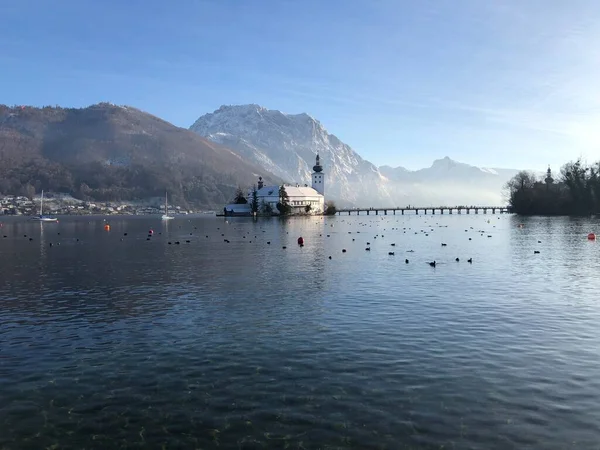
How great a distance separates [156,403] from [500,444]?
1210 cm

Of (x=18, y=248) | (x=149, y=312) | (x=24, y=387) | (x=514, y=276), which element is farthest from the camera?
(x=18, y=248)

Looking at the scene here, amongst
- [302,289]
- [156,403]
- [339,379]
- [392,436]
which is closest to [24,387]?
[156,403]

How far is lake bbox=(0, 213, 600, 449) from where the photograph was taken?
16203mm

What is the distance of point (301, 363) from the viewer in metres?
22.9

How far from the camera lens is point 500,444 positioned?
15.2 metres

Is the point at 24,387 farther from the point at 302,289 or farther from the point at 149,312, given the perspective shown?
the point at 302,289

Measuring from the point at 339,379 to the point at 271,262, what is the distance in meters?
44.4

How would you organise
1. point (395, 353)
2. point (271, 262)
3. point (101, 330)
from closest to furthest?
1. point (395, 353)
2. point (101, 330)
3. point (271, 262)

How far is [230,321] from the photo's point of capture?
31188mm

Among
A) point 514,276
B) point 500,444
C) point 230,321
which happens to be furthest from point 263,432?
point 514,276

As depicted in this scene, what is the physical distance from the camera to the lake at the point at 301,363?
1620 centimetres

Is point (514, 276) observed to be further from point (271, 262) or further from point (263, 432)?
point (263, 432)

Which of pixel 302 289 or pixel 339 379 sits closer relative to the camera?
pixel 339 379

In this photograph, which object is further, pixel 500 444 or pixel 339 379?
pixel 339 379
